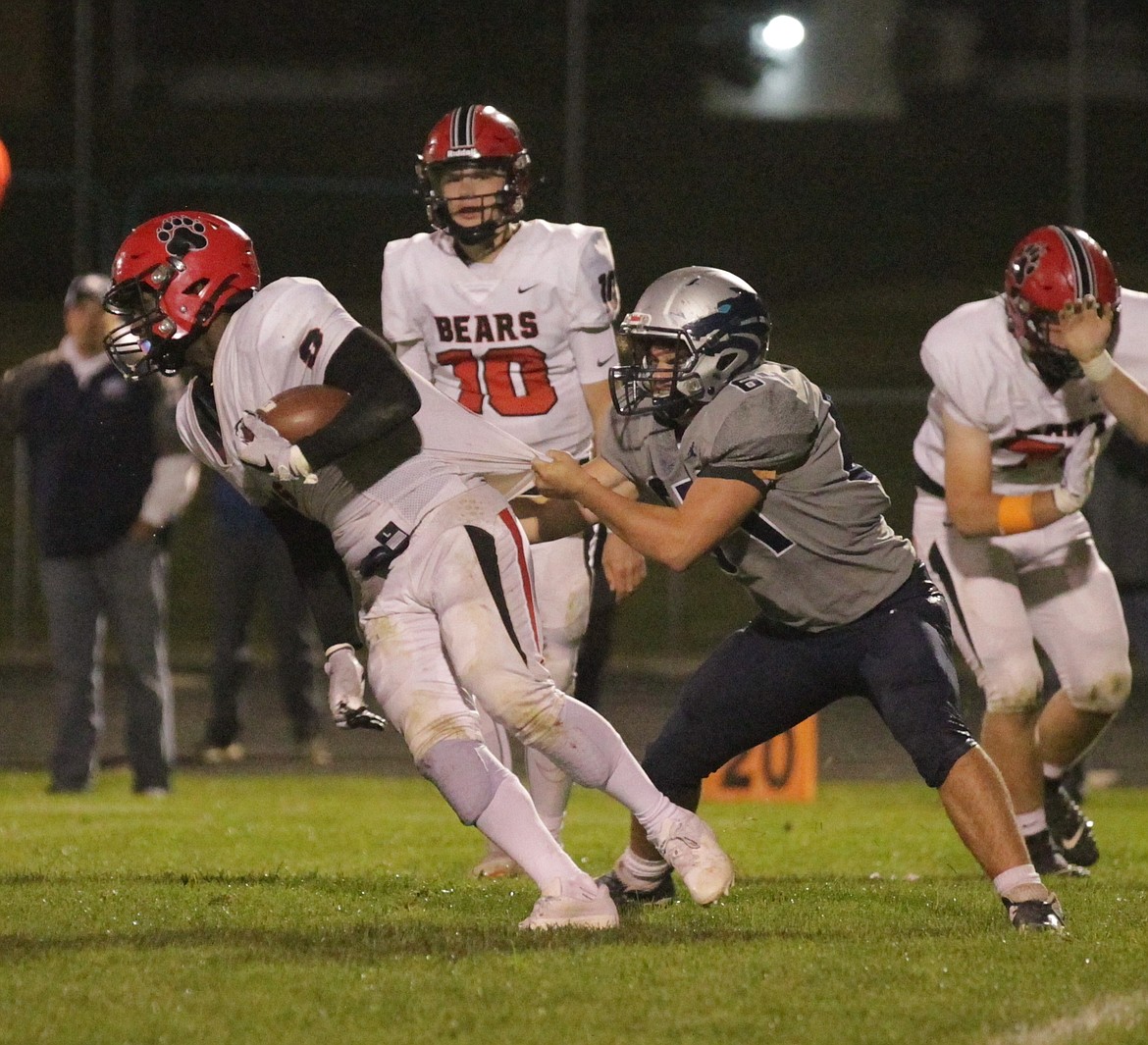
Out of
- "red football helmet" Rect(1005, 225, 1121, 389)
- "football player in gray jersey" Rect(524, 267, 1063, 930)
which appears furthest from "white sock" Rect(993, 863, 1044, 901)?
"red football helmet" Rect(1005, 225, 1121, 389)

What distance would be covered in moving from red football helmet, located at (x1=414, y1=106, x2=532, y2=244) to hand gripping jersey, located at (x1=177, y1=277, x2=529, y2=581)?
1.16 metres

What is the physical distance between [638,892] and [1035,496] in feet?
4.69

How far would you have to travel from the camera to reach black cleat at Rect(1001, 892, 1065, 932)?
14.9 feet

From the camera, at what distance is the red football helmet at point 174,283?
4789 mm

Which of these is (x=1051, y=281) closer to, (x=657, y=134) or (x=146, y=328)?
(x=146, y=328)

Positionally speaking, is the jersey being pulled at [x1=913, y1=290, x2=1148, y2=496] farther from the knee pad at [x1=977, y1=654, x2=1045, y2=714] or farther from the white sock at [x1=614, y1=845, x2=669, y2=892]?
the white sock at [x1=614, y1=845, x2=669, y2=892]

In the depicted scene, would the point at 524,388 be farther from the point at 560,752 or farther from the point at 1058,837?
the point at 1058,837

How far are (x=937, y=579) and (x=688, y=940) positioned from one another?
1.81 m

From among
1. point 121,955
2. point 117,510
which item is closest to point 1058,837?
point 121,955

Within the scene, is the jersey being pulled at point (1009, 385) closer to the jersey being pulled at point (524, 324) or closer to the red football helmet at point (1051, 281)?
the red football helmet at point (1051, 281)

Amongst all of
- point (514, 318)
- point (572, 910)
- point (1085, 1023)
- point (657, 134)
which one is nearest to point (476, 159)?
point (514, 318)

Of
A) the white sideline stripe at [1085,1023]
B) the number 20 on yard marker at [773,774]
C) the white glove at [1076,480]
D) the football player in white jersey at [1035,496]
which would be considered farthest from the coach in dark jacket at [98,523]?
the white sideline stripe at [1085,1023]

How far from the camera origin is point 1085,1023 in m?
3.65

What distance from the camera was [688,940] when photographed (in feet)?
14.7
